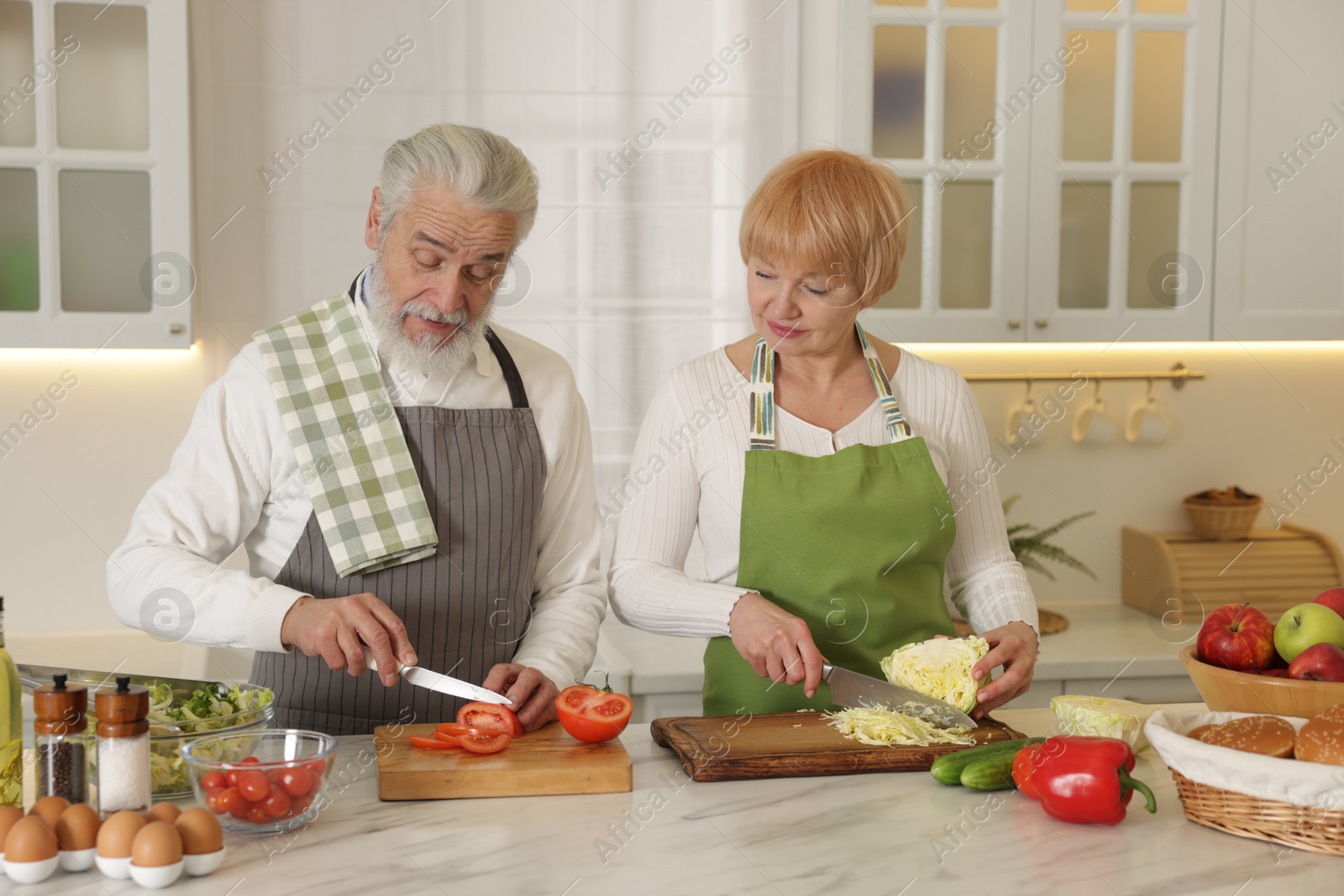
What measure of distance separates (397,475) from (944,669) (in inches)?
32.2

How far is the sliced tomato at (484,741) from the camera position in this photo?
1.43 meters

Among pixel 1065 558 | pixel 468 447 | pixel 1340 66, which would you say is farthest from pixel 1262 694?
pixel 1340 66

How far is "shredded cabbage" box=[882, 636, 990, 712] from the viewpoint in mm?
1605

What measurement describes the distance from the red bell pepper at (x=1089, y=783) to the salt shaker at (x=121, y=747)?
3.16ft

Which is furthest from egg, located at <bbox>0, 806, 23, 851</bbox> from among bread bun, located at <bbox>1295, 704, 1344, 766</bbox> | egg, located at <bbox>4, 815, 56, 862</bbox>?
bread bun, located at <bbox>1295, 704, 1344, 766</bbox>

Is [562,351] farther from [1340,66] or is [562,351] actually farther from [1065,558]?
[1340,66]

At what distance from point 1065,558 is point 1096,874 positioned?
82.0 inches

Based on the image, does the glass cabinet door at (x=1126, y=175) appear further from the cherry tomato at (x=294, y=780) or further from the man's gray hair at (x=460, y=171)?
the cherry tomato at (x=294, y=780)

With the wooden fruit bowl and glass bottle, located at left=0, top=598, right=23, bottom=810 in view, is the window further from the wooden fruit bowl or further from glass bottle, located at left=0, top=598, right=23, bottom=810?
the wooden fruit bowl

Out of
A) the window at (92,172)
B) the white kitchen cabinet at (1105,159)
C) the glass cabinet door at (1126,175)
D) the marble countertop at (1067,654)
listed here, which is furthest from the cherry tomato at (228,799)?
the glass cabinet door at (1126,175)

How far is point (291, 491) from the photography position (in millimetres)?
1734

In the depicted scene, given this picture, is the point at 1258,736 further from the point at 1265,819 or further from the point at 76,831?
the point at 76,831

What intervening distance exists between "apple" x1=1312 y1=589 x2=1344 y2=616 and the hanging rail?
1.90 m

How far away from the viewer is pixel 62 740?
1187 mm
